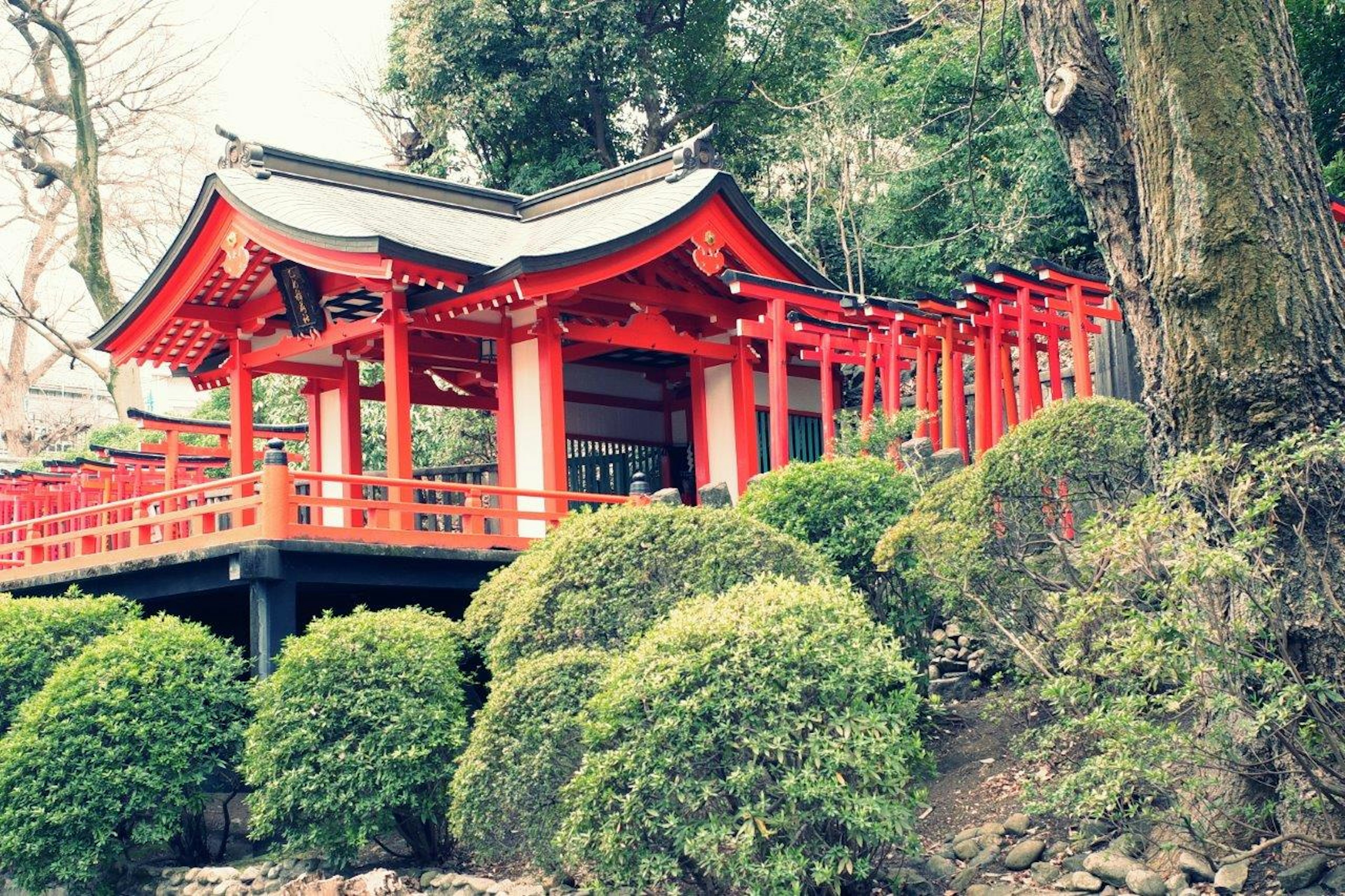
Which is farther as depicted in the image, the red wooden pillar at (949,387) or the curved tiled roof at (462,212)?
the red wooden pillar at (949,387)

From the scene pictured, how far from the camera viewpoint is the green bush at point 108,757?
9.57 metres

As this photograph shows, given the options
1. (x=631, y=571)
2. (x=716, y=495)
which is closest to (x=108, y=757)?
(x=631, y=571)

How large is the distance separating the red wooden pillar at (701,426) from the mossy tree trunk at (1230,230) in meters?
8.02

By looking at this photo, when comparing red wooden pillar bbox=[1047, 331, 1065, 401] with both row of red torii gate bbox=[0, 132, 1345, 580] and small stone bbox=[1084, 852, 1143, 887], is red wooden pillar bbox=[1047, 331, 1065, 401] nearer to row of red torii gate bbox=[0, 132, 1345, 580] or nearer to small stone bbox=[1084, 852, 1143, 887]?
row of red torii gate bbox=[0, 132, 1345, 580]

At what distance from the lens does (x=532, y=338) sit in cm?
1355

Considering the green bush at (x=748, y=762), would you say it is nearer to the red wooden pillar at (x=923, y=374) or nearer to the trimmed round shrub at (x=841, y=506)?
the trimmed round shrub at (x=841, y=506)

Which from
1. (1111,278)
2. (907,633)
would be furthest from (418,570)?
(1111,278)

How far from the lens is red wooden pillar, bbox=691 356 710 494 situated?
1527cm

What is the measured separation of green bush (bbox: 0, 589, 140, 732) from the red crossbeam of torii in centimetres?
607

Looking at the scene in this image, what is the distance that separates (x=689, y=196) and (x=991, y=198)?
24.3ft

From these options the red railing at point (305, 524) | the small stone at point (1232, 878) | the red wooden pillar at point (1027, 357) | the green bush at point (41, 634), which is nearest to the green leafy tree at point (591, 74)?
the red railing at point (305, 524)

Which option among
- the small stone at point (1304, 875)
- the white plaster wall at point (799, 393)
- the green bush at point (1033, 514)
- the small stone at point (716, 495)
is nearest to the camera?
the small stone at point (1304, 875)

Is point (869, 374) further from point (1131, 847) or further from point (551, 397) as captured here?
point (1131, 847)

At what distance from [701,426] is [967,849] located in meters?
7.81
